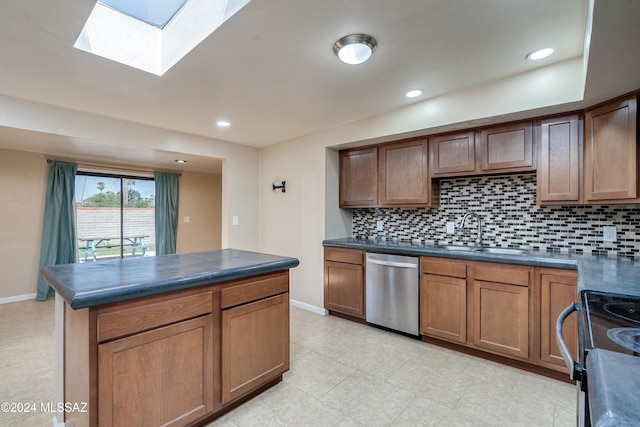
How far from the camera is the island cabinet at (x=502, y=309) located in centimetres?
225

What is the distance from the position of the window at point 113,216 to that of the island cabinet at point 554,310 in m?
5.95

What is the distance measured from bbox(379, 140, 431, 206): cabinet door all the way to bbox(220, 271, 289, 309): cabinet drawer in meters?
1.67

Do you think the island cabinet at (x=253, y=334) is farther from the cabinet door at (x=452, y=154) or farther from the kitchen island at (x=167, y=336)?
the cabinet door at (x=452, y=154)

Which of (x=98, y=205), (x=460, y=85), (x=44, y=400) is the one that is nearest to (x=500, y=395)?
(x=460, y=85)

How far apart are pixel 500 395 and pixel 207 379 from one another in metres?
1.92

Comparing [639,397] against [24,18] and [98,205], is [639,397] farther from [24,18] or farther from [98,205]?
[98,205]

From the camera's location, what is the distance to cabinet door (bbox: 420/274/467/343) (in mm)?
2547

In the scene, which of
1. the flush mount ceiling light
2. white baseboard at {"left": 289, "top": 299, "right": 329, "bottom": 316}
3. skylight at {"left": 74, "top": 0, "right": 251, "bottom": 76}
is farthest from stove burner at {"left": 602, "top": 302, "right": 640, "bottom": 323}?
white baseboard at {"left": 289, "top": 299, "right": 329, "bottom": 316}

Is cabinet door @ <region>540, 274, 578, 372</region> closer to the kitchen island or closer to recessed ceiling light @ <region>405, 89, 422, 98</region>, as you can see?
recessed ceiling light @ <region>405, 89, 422, 98</region>

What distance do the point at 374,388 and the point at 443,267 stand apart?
1.19 metres

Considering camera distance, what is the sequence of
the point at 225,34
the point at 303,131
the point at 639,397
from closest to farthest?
the point at 639,397 < the point at 225,34 < the point at 303,131

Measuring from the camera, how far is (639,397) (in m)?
0.48

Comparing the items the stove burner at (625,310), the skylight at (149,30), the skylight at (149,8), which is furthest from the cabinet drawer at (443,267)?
the skylight at (149,8)

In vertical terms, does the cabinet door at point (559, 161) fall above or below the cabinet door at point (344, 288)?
above
